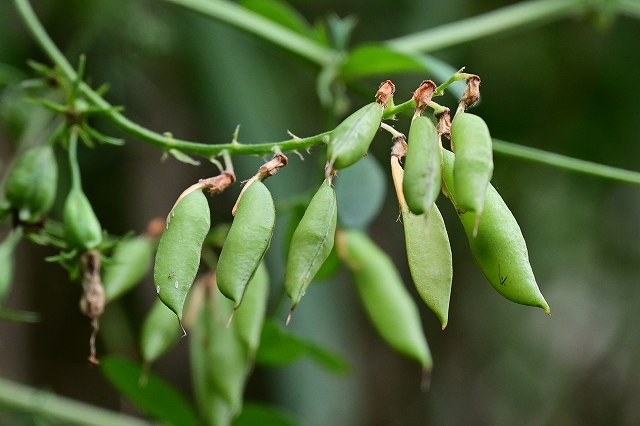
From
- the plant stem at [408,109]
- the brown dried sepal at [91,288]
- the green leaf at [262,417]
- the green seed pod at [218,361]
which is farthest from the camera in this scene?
the green leaf at [262,417]

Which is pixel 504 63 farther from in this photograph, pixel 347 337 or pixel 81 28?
→ pixel 81 28

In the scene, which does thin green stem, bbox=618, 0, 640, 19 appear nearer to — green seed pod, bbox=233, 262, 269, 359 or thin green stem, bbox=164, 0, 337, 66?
thin green stem, bbox=164, 0, 337, 66

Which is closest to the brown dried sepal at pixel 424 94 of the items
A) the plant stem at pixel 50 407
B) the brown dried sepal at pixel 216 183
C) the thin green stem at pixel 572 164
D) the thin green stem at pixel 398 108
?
the thin green stem at pixel 398 108

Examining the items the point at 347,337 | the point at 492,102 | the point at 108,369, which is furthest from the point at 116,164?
the point at 108,369

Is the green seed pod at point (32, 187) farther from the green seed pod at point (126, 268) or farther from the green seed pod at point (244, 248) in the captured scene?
the green seed pod at point (244, 248)

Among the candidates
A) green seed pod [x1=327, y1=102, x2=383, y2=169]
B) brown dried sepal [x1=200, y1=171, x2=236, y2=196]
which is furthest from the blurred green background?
green seed pod [x1=327, y1=102, x2=383, y2=169]

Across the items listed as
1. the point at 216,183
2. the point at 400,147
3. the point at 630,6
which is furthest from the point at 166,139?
the point at 630,6

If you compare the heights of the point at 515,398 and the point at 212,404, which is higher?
the point at 212,404
